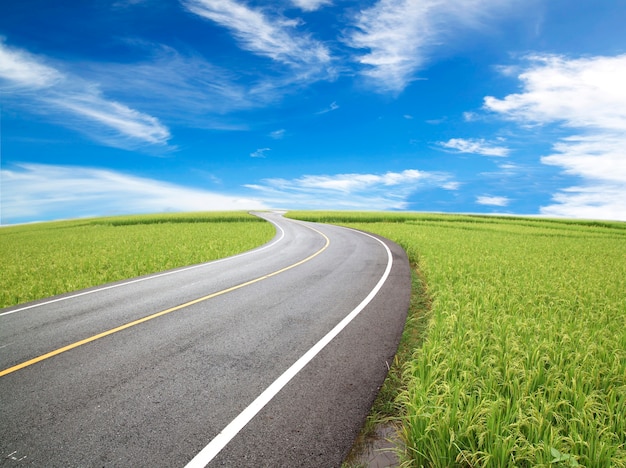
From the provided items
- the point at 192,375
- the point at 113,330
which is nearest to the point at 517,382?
the point at 192,375

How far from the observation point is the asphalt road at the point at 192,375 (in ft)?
11.2

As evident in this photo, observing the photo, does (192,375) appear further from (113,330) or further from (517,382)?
(517,382)

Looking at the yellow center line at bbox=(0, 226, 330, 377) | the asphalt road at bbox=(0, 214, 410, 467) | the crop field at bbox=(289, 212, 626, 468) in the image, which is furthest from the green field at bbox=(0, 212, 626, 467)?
the yellow center line at bbox=(0, 226, 330, 377)

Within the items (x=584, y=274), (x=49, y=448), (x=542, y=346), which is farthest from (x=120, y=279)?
(x=584, y=274)

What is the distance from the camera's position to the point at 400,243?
22109 mm

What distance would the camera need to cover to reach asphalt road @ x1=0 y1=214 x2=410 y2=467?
11.2 feet

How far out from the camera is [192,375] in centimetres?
480

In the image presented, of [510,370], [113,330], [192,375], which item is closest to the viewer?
[510,370]

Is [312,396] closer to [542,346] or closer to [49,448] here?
[49,448]

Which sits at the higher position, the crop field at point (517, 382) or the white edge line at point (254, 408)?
the crop field at point (517, 382)

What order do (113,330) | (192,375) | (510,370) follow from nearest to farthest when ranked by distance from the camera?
(510,370), (192,375), (113,330)

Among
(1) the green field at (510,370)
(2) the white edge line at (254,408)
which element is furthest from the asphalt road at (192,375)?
(1) the green field at (510,370)

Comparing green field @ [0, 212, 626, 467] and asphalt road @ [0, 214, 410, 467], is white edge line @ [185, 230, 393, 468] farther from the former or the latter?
green field @ [0, 212, 626, 467]

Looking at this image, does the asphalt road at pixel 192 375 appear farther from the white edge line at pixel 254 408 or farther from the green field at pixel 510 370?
the green field at pixel 510 370
